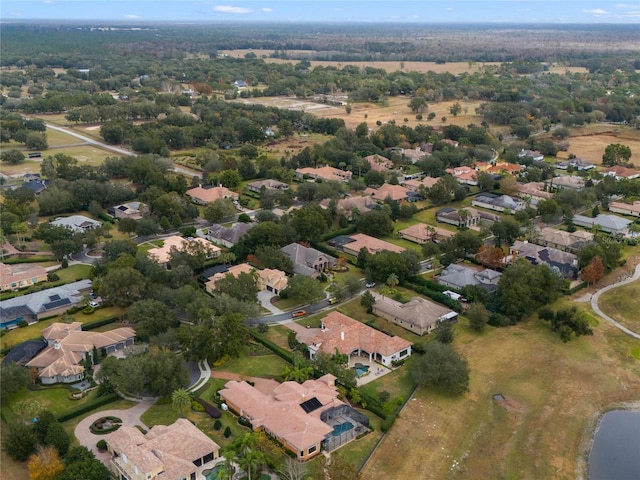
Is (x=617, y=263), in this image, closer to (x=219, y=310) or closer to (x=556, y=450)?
(x=556, y=450)

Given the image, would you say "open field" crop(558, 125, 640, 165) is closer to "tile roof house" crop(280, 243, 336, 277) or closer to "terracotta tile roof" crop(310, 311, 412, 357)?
"tile roof house" crop(280, 243, 336, 277)

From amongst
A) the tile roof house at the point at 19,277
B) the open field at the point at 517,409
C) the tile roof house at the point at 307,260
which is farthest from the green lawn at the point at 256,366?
the tile roof house at the point at 19,277

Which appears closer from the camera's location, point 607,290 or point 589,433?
point 589,433

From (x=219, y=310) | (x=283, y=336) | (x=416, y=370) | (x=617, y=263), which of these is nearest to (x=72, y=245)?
(x=219, y=310)

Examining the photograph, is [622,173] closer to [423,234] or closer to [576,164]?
[576,164]

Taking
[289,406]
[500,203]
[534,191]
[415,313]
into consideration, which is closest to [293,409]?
[289,406]

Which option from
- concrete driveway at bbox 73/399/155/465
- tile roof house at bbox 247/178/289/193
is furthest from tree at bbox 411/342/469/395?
tile roof house at bbox 247/178/289/193

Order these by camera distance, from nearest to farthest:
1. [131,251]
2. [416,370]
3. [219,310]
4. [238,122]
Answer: [416,370]
[219,310]
[131,251]
[238,122]
